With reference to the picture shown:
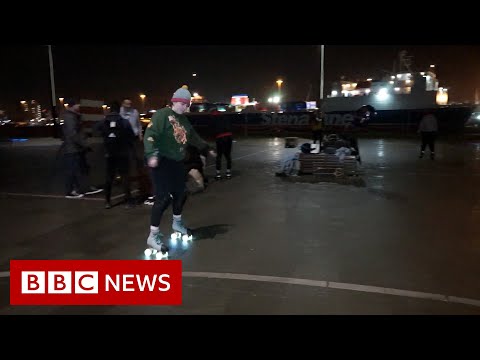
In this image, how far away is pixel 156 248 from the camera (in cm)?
536

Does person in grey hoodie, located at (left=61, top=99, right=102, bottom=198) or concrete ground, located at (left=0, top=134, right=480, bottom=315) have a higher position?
person in grey hoodie, located at (left=61, top=99, right=102, bottom=198)

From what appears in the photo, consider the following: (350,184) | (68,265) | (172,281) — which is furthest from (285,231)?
(350,184)

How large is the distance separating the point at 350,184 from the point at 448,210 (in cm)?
287

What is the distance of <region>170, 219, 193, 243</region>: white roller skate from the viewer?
5.94 meters


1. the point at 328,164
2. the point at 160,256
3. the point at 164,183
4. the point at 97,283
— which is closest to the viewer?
the point at 97,283

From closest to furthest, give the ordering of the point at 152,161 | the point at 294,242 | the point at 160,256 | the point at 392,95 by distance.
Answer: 1. the point at 152,161
2. the point at 160,256
3. the point at 294,242
4. the point at 392,95

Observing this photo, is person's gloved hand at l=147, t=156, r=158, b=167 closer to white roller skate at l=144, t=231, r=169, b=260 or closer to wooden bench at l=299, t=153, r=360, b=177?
white roller skate at l=144, t=231, r=169, b=260

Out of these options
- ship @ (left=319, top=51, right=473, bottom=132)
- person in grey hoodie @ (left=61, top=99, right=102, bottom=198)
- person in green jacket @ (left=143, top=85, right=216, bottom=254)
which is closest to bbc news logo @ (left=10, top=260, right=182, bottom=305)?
person in green jacket @ (left=143, top=85, right=216, bottom=254)

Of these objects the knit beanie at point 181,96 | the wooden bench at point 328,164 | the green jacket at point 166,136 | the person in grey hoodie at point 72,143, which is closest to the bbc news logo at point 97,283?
the green jacket at point 166,136

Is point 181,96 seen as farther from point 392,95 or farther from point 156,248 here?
point 392,95

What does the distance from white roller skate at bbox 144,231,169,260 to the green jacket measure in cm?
105

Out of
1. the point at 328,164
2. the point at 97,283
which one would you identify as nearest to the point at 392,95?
the point at 328,164

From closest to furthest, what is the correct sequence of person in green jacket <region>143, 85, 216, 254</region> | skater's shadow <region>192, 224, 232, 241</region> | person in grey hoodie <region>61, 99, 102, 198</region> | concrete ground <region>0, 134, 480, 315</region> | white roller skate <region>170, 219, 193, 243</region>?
concrete ground <region>0, 134, 480, 315</region>
person in green jacket <region>143, 85, 216, 254</region>
white roller skate <region>170, 219, 193, 243</region>
skater's shadow <region>192, 224, 232, 241</region>
person in grey hoodie <region>61, 99, 102, 198</region>

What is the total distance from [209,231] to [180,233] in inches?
22.7
